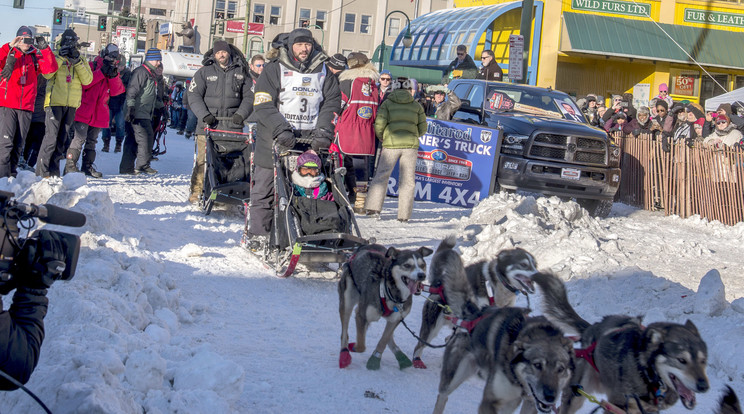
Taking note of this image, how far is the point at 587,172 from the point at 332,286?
6612mm

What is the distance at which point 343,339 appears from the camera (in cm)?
528

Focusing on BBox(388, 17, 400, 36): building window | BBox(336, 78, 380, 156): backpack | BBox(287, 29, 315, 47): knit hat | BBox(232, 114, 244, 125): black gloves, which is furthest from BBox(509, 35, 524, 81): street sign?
BBox(388, 17, 400, 36): building window

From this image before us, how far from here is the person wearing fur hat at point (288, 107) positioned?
24.8ft

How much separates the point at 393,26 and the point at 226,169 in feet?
177

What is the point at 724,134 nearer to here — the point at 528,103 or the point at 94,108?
the point at 528,103

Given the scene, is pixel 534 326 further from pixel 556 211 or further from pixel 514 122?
pixel 514 122

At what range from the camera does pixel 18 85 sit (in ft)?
32.5

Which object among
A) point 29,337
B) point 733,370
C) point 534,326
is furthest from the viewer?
point 733,370

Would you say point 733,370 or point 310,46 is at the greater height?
point 310,46

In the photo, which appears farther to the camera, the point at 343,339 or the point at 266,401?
the point at 343,339

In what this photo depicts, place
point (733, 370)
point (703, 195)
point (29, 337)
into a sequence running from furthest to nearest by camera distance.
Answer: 1. point (703, 195)
2. point (733, 370)
3. point (29, 337)

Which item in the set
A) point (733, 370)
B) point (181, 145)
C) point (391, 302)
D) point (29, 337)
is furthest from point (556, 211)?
point (181, 145)

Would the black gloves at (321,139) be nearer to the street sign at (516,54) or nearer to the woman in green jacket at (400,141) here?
the woman in green jacket at (400,141)

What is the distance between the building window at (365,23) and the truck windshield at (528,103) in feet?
164
